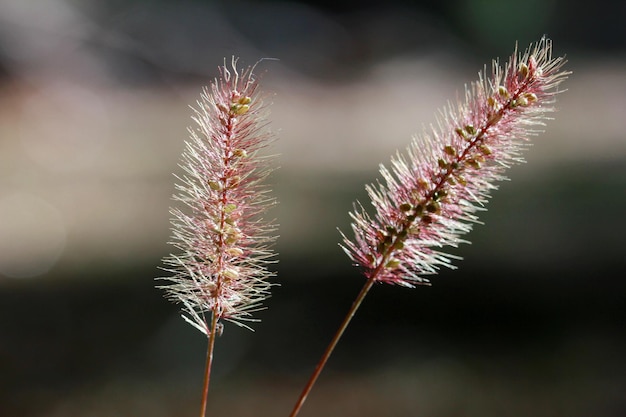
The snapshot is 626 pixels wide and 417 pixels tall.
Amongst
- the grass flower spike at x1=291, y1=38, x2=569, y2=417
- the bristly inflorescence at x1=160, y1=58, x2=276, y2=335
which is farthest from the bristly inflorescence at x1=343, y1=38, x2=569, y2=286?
the bristly inflorescence at x1=160, y1=58, x2=276, y2=335

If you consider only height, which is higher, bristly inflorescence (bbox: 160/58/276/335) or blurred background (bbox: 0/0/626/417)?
blurred background (bbox: 0/0/626/417)

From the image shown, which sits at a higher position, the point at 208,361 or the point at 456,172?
the point at 456,172

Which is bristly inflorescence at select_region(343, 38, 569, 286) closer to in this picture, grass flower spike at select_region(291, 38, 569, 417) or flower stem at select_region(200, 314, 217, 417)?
grass flower spike at select_region(291, 38, 569, 417)

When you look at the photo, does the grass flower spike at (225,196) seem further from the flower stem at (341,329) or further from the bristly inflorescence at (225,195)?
the flower stem at (341,329)

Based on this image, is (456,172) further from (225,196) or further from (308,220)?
(308,220)

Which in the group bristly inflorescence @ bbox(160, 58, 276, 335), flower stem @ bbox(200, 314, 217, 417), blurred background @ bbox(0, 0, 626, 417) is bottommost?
flower stem @ bbox(200, 314, 217, 417)

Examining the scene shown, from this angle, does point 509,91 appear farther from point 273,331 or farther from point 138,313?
point 138,313

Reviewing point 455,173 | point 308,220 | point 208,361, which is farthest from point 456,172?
point 308,220
